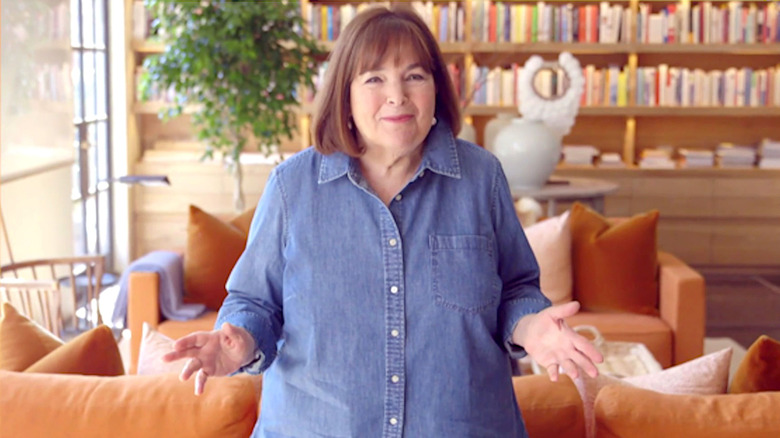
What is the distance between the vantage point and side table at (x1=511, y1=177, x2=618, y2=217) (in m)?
5.14

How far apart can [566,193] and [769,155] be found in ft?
10.0

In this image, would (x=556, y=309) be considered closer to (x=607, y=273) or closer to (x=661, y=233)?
(x=607, y=273)

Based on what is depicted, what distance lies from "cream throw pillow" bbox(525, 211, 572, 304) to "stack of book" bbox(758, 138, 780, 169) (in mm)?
3845

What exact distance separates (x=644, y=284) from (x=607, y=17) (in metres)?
3.51

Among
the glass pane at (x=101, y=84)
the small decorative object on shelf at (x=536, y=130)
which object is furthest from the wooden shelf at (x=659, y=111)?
the glass pane at (x=101, y=84)

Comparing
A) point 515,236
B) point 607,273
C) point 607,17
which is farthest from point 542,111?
point 515,236

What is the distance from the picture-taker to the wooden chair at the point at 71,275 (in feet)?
12.3

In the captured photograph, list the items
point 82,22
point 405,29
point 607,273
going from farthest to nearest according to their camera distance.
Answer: point 82,22 → point 607,273 → point 405,29

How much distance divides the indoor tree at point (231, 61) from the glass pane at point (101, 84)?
0.62 meters

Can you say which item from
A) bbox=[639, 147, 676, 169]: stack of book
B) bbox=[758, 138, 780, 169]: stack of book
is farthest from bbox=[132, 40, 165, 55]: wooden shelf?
bbox=[758, 138, 780, 169]: stack of book

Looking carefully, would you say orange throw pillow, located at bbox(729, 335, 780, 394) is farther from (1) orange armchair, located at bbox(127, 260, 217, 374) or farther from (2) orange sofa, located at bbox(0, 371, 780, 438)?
(1) orange armchair, located at bbox(127, 260, 217, 374)

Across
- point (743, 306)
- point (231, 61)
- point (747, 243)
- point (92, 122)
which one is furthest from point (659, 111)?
point (92, 122)

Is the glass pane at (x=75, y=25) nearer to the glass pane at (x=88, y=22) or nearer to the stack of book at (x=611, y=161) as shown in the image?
the glass pane at (x=88, y=22)

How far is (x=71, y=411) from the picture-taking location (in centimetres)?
192
